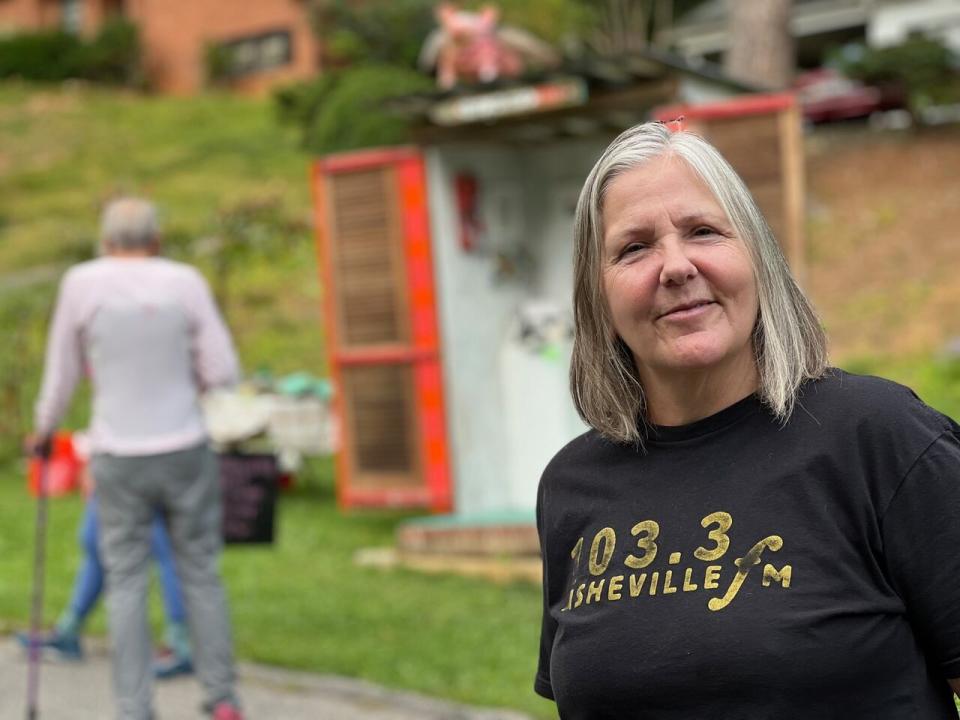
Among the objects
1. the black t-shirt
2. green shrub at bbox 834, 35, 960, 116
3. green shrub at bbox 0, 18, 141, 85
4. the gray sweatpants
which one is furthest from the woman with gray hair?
green shrub at bbox 0, 18, 141, 85

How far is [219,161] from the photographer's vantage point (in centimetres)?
2794

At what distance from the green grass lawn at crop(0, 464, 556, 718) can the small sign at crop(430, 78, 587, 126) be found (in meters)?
2.73

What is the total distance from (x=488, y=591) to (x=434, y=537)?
773mm

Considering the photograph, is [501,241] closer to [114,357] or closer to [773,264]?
[114,357]

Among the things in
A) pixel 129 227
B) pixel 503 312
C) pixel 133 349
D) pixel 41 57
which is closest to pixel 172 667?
pixel 133 349

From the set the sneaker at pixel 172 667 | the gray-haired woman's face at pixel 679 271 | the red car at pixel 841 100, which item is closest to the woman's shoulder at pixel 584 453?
the gray-haired woman's face at pixel 679 271

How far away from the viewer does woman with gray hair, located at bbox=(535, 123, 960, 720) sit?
1.90 m

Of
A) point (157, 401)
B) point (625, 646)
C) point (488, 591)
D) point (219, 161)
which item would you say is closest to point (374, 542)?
point (488, 591)

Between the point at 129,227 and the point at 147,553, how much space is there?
1.24 metres

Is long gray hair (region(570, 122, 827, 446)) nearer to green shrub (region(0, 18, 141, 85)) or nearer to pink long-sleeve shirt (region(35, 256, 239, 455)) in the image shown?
pink long-sleeve shirt (region(35, 256, 239, 455))

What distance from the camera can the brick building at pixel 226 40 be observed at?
37406 millimetres

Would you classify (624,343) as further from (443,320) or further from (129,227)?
(443,320)

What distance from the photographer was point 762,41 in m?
17.8

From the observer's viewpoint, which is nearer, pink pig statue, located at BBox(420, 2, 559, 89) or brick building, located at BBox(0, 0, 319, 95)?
pink pig statue, located at BBox(420, 2, 559, 89)
